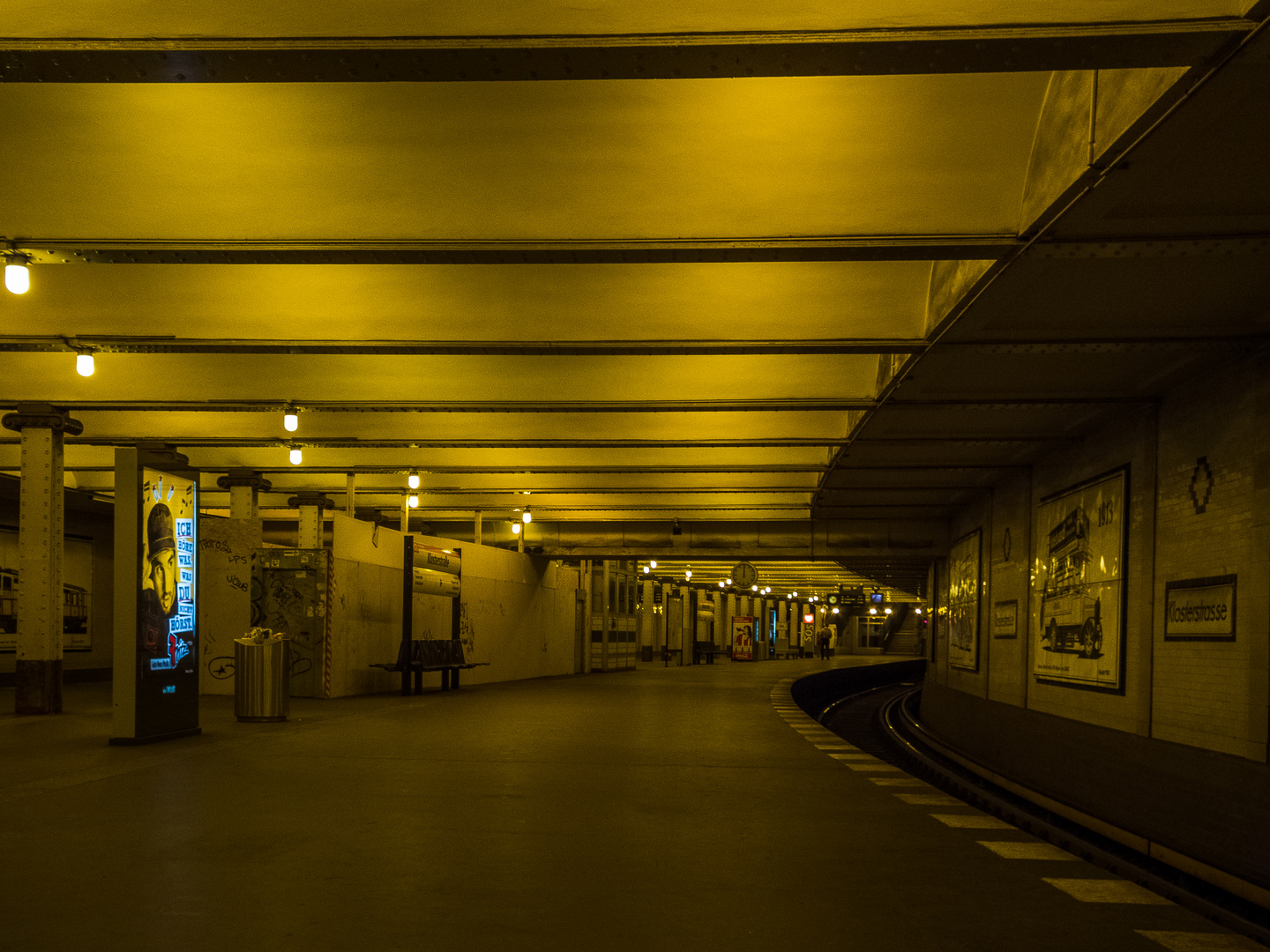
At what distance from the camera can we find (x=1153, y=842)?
1083 cm

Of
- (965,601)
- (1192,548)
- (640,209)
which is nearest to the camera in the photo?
(640,209)

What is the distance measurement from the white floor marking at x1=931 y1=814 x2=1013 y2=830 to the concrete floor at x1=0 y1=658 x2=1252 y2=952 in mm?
102

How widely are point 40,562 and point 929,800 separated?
11167mm

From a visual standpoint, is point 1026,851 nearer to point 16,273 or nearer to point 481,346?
point 481,346

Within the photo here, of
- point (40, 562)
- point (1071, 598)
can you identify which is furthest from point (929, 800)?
point (40, 562)

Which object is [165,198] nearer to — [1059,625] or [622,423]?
[622,423]

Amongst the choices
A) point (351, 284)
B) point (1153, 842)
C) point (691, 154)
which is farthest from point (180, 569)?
point (1153, 842)

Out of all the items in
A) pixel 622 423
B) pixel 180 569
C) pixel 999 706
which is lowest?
pixel 999 706

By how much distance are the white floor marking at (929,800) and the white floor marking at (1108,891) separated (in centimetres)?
251

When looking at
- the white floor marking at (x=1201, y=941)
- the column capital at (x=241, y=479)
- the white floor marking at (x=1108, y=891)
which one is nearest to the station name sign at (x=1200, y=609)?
the white floor marking at (x=1108, y=891)

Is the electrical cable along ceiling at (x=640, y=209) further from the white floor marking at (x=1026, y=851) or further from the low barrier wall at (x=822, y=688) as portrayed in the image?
the low barrier wall at (x=822, y=688)

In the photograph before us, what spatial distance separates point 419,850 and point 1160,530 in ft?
28.2

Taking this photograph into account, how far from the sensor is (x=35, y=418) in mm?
14531

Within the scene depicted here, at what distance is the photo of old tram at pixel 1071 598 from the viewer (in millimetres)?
13797
